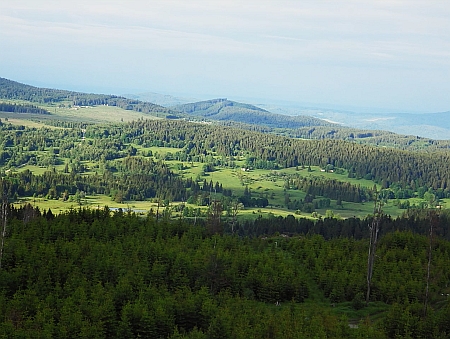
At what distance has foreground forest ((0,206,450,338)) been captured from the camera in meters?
51.0

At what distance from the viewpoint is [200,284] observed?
69.3 m

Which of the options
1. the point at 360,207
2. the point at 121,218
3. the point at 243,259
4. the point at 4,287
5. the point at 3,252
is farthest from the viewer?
the point at 360,207

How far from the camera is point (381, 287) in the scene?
235ft

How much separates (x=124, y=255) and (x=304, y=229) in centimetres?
6486

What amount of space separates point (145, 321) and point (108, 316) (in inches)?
138

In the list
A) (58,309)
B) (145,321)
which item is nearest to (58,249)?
(58,309)

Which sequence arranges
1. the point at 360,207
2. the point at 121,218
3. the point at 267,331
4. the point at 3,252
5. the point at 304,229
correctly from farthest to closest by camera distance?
the point at 360,207 < the point at 304,229 < the point at 121,218 < the point at 3,252 < the point at 267,331

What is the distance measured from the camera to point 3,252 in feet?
224

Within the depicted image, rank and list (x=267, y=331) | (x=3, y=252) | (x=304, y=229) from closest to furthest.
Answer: (x=267, y=331) → (x=3, y=252) → (x=304, y=229)

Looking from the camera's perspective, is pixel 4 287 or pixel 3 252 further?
pixel 3 252

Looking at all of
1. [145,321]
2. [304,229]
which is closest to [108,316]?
[145,321]

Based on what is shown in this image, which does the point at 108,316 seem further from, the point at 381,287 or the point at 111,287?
the point at 381,287

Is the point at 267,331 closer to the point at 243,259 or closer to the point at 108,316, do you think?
the point at 108,316

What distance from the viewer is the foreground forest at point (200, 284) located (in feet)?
167
